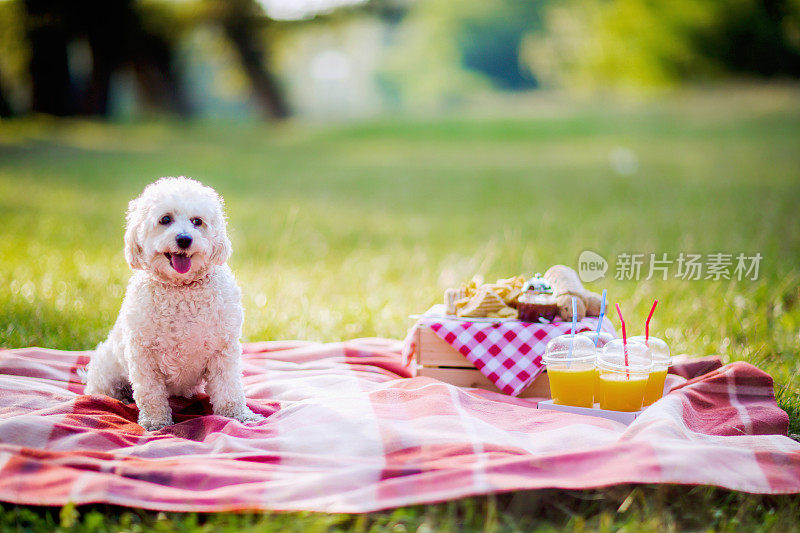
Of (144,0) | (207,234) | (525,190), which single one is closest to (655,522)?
(207,234)

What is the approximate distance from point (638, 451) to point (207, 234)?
6.08 feet

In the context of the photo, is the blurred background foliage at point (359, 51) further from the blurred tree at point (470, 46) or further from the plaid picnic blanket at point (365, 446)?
the plaid picnic blanket at point (365, 446)

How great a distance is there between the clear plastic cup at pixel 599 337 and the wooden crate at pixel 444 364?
0.56 metres

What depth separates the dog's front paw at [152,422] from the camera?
3.08 m

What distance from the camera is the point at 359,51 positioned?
48094 mm

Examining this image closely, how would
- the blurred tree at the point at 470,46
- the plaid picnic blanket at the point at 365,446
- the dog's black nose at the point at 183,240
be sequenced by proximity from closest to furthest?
the plaid picnic blanket at the point at 365,446
the dog's black nose at the point at 183,240
the blurred tree at the point at 470,46

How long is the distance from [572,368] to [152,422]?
1860 millimetres

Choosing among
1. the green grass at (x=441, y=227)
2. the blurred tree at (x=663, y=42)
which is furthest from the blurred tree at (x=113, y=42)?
the blurred tree at (x=663, y=42)

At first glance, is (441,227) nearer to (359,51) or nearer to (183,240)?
(183,240)

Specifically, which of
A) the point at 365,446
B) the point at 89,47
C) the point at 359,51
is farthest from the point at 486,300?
the point at 359,51

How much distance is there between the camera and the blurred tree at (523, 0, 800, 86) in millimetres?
29812

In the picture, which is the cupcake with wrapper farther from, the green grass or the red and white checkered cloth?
the green grass

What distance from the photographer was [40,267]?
6168mm

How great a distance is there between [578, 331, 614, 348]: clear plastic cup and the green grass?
91 centimetres
